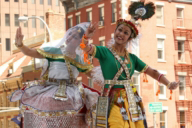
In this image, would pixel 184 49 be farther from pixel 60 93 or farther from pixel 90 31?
pixel 90 31

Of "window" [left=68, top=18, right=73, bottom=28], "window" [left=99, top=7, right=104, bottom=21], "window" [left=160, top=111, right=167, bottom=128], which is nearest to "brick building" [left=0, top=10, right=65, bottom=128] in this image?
"window" [left=68, top=18, right=73, bottom=28]

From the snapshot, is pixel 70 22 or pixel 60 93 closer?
pixel 60 93

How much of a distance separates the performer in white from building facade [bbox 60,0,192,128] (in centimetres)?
2660

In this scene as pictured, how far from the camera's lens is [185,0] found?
37.9m

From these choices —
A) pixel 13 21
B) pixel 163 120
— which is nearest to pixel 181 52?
pixel 163 120

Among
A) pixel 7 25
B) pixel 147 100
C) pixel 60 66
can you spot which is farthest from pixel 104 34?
pixel 7 25

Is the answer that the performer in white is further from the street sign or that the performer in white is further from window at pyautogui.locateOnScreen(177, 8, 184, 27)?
window at pyautogui.locateOnScreen(177, 8, 184, 27)

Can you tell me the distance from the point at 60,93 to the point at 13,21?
65.4 metres

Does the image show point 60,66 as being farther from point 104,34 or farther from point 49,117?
point 104,34

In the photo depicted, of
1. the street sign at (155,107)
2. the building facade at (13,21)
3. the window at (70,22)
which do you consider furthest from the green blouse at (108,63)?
the building facade at (13,21)

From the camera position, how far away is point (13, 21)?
72750mm

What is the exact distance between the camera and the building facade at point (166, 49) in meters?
35.8

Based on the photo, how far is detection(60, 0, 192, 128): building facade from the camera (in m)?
35.8

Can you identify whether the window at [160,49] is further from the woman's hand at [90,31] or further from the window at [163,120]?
the woman's hand at [90,31]
